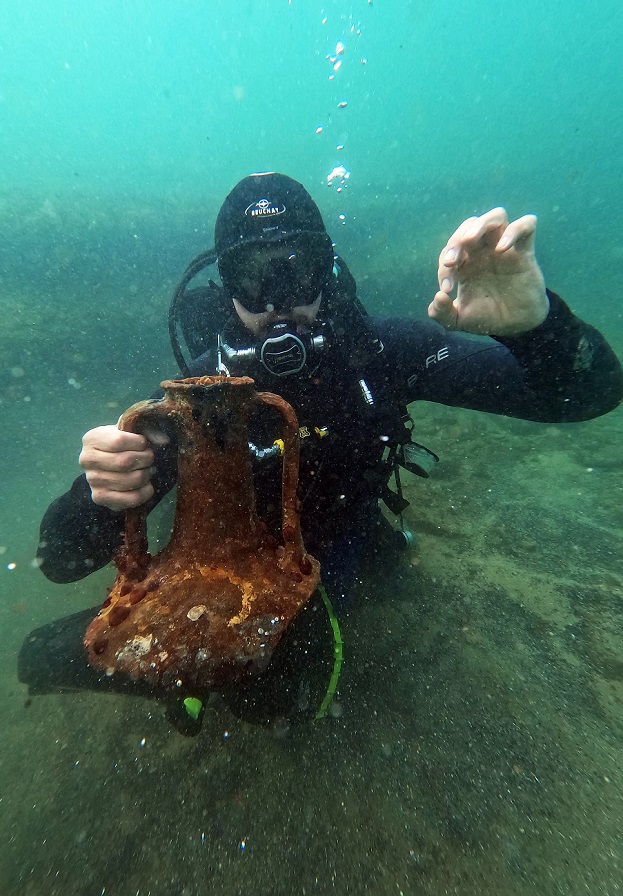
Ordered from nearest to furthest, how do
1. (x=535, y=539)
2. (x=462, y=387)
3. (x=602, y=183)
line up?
(x=462, y=387)
(x=535, y=539)
(x=602, y=183)

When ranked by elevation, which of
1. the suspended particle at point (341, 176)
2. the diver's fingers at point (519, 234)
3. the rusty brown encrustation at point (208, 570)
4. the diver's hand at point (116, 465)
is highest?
the suspended particle at point (341, 176)

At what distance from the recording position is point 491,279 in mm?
2105

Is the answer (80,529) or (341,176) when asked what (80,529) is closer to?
(80,529)

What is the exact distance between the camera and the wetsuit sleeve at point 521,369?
7.45 feet

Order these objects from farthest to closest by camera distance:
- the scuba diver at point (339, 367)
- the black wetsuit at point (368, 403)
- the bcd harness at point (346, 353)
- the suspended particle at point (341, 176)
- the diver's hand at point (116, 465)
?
the suspended particle at point (341, 176)
the bcd harness at point (346, 353)
the black wetsuit at point (368, 403)
the scuba diver at point (339, 367)
the diver's hand at point (116, 465)

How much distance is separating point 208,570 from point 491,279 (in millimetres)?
2060

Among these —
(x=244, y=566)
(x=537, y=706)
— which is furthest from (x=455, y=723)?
(x=244, y=566)

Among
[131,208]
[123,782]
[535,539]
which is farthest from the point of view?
[131,208]

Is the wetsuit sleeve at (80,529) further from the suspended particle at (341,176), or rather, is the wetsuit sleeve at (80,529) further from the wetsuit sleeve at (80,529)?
the suspended particle at (341,176)

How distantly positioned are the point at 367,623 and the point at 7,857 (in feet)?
8.92

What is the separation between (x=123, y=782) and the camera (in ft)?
8.48

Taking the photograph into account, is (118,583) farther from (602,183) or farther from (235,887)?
(602,183)

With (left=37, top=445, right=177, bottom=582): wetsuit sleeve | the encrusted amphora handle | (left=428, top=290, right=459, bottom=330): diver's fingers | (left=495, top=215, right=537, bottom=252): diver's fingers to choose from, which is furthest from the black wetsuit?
the encrusted amphora handle

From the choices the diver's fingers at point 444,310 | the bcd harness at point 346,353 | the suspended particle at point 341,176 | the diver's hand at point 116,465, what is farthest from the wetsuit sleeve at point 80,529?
the suspended particle at point 341,176
